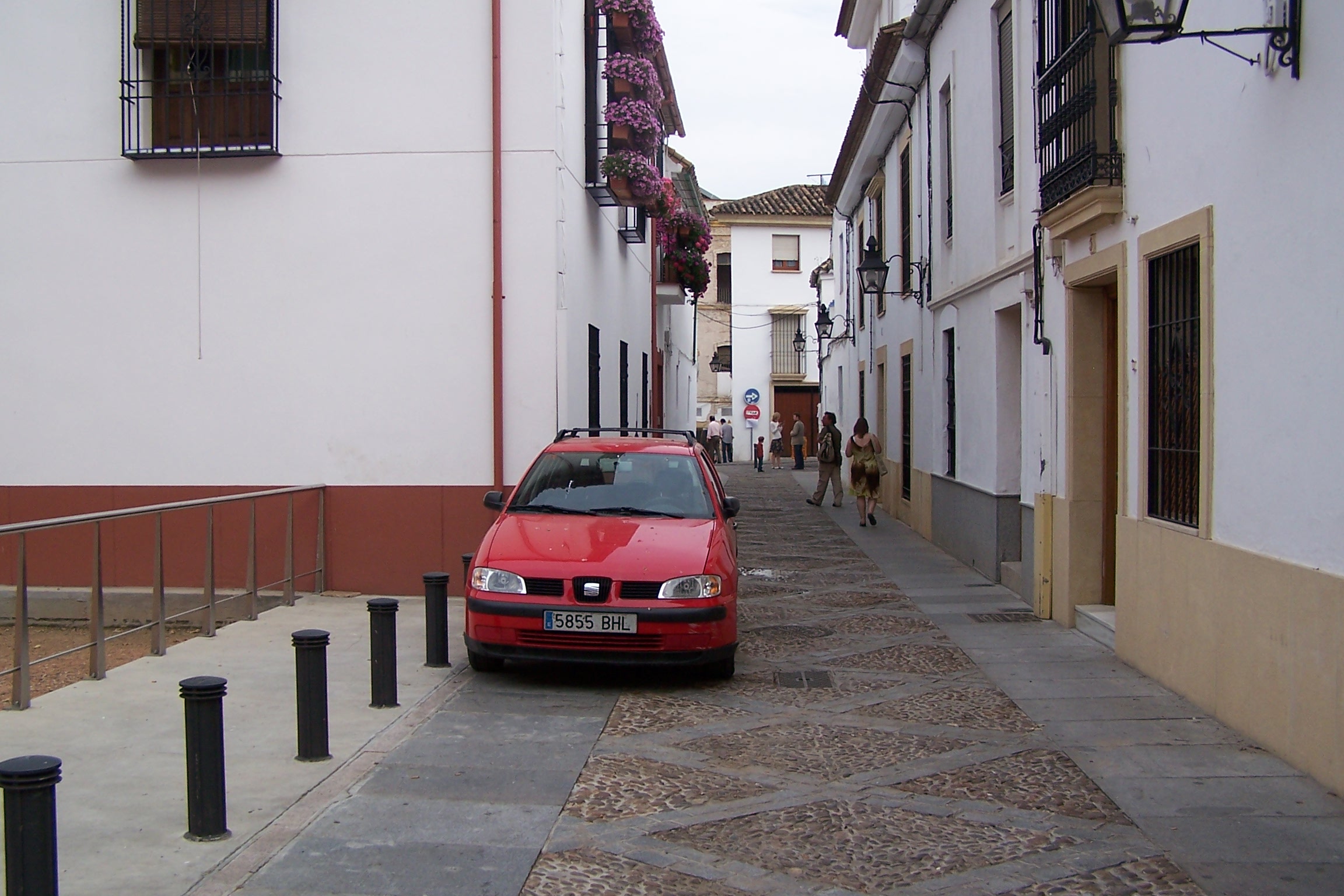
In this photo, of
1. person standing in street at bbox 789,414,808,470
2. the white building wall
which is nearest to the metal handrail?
the white building wall

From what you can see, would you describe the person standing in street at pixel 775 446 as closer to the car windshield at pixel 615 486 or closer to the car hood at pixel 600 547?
the car windshield at pixel 615 486

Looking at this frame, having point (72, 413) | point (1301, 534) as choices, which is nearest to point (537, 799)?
point (1301, 534)

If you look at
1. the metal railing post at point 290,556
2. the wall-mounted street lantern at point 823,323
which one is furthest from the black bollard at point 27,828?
the wall-mounted street lantern at point 823,323

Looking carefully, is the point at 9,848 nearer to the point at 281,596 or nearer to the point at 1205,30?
the point at 1205,30

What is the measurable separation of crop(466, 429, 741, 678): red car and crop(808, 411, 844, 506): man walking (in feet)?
44.3

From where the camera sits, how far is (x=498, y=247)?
36.5ft

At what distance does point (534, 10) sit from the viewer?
439 inches

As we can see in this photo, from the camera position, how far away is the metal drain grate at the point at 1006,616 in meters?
10.2

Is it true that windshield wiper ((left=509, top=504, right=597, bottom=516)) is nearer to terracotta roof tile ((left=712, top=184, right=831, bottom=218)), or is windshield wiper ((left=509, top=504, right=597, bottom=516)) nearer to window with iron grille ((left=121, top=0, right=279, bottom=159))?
window with iron grille ((left=121, top=0, right=279, bottom=159))

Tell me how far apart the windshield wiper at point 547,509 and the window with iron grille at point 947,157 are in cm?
827

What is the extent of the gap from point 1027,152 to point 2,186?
958 centimetres

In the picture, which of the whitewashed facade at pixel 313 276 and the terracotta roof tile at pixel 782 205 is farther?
the terracotta roof tile at pixel 782 205

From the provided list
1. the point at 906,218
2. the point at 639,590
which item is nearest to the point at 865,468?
the point at 906,218

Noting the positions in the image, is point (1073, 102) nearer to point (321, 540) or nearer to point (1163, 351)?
point (1163, 351)
